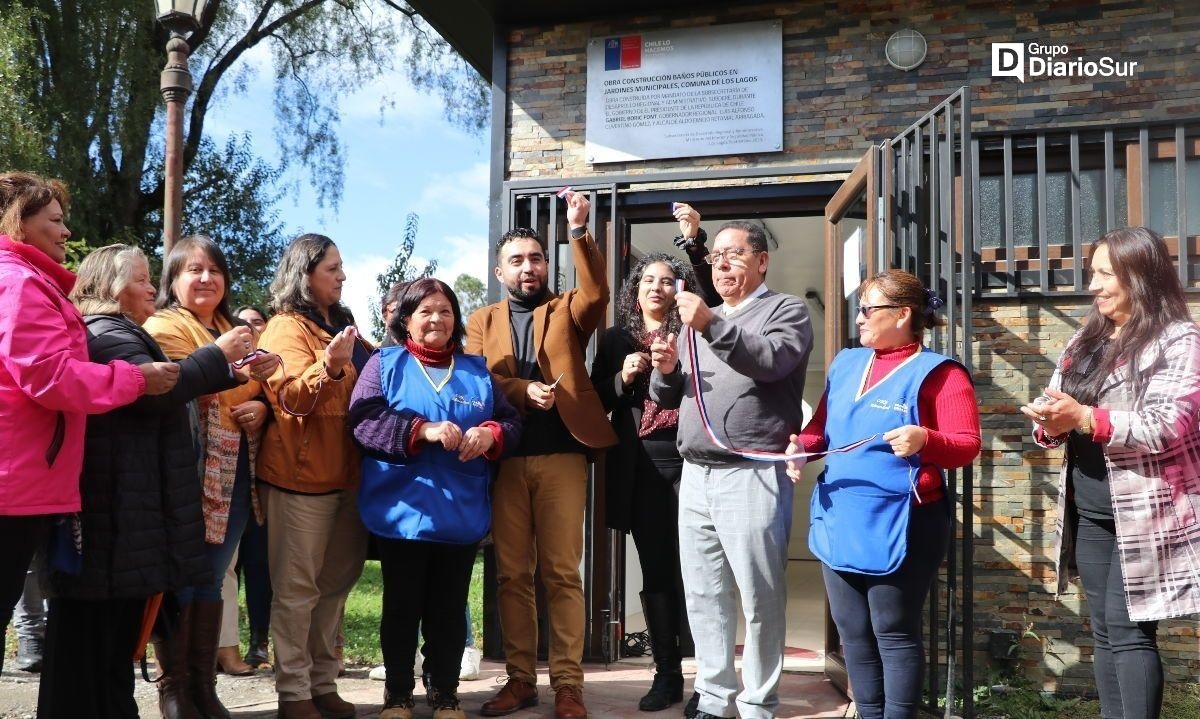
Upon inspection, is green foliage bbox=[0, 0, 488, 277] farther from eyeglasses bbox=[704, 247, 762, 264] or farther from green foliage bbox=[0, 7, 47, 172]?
eyeglasses bbox=[704, 247, 762, 264]

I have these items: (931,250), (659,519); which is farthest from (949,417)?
(659,519)

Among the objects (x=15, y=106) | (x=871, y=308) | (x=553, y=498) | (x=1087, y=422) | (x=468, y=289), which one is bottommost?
(x=553, y=498)

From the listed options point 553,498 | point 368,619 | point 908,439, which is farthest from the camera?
point 368,619

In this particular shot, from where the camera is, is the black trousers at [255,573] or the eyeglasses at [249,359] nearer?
the eyeglasses at [249,359]

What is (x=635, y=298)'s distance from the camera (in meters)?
4.74

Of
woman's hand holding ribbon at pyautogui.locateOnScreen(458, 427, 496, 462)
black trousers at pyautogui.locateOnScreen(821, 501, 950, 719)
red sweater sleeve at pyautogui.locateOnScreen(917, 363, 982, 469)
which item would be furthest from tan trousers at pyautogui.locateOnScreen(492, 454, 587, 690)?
red sweater sleeve at pyautogui.locateOnScreen(917, 363, 982, 469)

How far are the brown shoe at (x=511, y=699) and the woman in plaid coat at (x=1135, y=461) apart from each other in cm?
221

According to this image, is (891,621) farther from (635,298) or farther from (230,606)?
(230,606)

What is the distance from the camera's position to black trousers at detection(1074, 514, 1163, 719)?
A: 3.17 metres

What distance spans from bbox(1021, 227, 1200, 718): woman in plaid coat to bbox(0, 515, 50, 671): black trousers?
3115 mm

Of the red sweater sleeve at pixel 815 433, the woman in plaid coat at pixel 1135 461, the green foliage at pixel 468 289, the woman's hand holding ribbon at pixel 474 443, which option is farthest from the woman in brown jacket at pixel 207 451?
the green foliage at pixel 468 289

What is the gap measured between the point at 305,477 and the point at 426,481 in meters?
0.50

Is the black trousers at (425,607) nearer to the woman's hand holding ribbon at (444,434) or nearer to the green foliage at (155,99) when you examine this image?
the woman's hand holding ribbon at (444,434)

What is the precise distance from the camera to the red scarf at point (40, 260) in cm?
319
